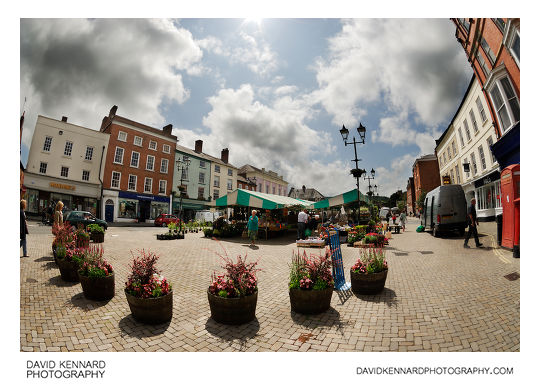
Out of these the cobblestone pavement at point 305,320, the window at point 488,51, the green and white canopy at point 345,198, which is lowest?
the cobblestone pavement at point 305,320

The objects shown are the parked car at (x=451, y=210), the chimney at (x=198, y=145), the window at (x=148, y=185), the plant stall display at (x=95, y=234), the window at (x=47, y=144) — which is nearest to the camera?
the plant stall display at (x=95, y=234)

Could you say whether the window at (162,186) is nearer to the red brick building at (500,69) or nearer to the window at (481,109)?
the red brick building at (500,69)

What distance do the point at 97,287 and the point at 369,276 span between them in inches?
199

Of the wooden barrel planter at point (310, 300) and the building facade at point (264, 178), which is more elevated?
the building facade at point (264, 178)

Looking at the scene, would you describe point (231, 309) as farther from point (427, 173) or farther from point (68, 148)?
point (427, 173)

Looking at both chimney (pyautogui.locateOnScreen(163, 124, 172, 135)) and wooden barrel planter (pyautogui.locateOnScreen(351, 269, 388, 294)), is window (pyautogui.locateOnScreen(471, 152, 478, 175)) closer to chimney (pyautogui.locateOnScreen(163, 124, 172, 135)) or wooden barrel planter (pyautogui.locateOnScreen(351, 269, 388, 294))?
wooden barrel planter (pyautogui.locateOnScreen(351, 269, 388, 294))

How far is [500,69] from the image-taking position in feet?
28.8

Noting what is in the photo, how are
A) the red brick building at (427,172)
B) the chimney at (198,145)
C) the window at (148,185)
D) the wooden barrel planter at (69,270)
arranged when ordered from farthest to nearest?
the red brick building at (427,172), the chimney at (198,145), the window at (148,185), the wooden barrel planter at (69,270)

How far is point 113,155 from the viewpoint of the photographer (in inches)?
1072

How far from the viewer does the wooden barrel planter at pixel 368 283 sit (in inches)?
171

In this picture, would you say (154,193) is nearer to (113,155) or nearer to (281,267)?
(113,155)

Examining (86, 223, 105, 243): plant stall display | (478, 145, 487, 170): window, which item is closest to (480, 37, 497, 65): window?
(478, 145, 487, 170): window

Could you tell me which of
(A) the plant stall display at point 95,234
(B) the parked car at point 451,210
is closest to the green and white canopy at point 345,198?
(B) the parked car at point 451,210
